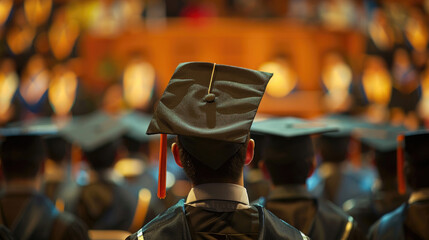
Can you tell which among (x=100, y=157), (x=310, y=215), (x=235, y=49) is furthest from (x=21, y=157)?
(x=235, y=49)

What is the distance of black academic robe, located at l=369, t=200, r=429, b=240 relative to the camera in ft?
7.78

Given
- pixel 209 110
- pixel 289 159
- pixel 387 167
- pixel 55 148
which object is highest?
Result: pixel 209 110

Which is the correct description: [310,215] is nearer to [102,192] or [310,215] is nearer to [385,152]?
[385,152]

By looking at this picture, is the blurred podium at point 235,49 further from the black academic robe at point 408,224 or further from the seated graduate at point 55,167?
the black academic robe at point 408,224

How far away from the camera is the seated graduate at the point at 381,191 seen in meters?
3.29

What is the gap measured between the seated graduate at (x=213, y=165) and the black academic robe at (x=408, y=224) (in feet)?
2.54

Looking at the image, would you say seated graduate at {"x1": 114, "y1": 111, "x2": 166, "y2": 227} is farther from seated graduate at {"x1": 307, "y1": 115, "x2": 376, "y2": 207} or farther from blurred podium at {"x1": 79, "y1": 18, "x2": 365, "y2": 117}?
blurred podium at {"x1": 79, "y1": 18, "x2": 365, "y2": 117}

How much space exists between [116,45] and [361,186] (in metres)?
8.18

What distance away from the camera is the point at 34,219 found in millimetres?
2619

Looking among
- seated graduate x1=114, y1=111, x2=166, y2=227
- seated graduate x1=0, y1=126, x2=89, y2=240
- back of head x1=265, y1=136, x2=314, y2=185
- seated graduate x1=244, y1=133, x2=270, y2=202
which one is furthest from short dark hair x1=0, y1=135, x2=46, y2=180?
seated graduate x1=244, y1=133, x2=270, y2=202

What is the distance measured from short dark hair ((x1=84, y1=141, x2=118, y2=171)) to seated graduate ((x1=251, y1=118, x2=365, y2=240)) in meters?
1.50

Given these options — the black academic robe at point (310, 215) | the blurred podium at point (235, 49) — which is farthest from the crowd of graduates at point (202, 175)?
the blurred podium at point (235, 49)

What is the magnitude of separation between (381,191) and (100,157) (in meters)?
1.88

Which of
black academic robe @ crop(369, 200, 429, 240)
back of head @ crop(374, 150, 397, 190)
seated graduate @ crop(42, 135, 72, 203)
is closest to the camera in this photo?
black academic robe @ crop(369, 200, 429, 240)
